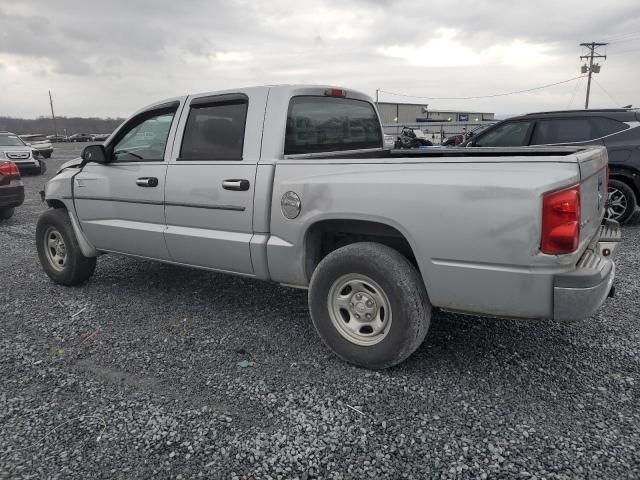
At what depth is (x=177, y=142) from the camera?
4012 millimetres

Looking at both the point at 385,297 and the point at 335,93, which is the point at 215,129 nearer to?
the point at 335,93

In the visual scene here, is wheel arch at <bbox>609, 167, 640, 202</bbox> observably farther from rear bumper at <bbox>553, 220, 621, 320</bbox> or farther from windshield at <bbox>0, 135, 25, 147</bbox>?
windshield at <bbox>0, 135, 25, 147</bbox>

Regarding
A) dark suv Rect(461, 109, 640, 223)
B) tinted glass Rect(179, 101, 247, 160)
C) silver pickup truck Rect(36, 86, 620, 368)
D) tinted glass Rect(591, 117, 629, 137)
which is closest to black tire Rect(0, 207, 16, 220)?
silver pickup truck Rect(36, 86, 620, 368)

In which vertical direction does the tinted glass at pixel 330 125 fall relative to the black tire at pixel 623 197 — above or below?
above

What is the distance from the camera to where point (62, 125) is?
84062 millimetres

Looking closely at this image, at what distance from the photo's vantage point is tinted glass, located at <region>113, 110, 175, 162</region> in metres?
4.16

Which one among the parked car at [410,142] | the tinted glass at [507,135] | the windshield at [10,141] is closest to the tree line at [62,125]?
the windshield at [10,141]

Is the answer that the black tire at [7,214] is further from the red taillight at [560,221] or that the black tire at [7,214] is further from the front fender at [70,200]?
the red taillight at [560,221]

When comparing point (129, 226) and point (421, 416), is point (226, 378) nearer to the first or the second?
point (421, 416)

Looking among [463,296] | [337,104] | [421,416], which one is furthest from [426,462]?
[337,104]

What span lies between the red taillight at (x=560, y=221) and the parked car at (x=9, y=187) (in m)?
9.10

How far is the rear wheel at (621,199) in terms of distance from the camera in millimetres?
7137

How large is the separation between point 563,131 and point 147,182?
20.2ft

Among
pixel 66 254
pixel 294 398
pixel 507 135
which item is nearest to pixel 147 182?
pixel 66 254
